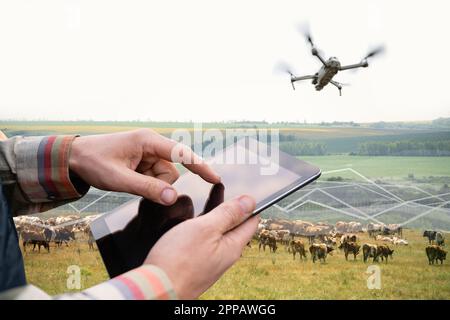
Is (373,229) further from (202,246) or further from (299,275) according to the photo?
(202,246)

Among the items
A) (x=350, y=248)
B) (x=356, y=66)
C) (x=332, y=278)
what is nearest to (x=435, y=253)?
(x=350, y=248)

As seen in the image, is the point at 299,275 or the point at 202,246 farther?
the point at 299,275

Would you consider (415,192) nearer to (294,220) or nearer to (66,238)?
(294,220)

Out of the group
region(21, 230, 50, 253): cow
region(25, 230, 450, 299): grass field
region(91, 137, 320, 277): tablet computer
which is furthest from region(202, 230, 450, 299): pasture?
region(91, 137, 320, 277): tablet computer

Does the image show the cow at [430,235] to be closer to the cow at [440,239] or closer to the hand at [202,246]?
the cow at [440,239]

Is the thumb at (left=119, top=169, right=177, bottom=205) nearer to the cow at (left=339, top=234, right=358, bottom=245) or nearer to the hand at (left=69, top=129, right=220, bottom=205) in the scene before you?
the hand at (left=69, top=129, right=220, bottom=205)

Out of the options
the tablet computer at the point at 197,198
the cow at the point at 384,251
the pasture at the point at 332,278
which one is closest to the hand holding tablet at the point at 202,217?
the tablet computer at the point at 197,198

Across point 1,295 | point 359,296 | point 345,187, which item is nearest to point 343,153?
point 345,187
